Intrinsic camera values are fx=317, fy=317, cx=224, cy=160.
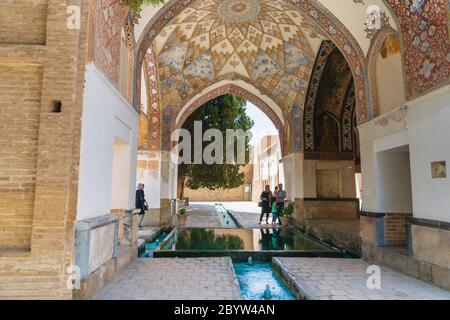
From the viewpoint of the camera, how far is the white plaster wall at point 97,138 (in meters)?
3.09

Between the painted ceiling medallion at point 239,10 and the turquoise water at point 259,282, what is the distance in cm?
566

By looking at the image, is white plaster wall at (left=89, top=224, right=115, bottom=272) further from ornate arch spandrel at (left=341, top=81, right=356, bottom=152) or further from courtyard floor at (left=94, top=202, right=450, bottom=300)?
ornate arch spandrel at (left=341, top=81, right=356, bottom=152)

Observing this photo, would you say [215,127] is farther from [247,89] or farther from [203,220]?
[203,220]

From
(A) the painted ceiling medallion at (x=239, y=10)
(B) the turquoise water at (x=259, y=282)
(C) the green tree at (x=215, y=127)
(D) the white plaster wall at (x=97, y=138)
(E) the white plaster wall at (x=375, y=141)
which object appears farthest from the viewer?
(C) the green tree at (x=215, y=127)

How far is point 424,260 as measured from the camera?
3740 millimetres

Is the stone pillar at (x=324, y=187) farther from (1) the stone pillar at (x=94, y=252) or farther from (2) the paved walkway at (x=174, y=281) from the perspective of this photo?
(1) the stone pillar at (x=94, y=252)

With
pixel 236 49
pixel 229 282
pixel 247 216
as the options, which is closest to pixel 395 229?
pixel 229 282

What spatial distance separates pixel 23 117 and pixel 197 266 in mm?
2781

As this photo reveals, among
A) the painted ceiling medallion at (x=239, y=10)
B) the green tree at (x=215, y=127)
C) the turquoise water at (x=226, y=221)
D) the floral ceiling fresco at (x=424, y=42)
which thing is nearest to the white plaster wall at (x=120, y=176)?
the floral ceiling fresco at (x=424, y=42)

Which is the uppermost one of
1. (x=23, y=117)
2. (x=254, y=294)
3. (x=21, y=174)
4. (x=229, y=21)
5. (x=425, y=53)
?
(x=229, y=21)

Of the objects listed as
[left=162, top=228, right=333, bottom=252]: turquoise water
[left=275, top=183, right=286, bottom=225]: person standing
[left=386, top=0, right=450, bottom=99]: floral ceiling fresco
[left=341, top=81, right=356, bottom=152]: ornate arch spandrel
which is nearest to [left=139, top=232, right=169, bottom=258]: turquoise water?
[left=162, top=228, right=333, bottom=252]: turquoise water
